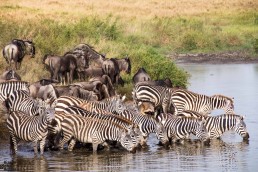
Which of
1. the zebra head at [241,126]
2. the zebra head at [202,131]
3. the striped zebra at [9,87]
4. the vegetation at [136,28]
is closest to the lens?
the zebra head at [202,131]

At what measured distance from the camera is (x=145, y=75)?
77.5 feet

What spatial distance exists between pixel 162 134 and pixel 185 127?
1.92 ft

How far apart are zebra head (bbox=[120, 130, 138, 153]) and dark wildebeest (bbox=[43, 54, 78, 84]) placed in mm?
8151

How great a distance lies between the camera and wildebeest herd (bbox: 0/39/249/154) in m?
16.3

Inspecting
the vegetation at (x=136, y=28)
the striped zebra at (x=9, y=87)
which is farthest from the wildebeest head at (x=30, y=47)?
the striped zebra at (x=9, y=87)

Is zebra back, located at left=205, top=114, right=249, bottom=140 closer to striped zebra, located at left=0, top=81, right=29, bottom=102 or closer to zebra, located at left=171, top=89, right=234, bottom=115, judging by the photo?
zebra, located at left=171, top=89, right=234, bottom=115

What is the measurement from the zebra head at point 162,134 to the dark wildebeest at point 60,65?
7.34 meters

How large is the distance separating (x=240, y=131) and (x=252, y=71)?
17.0 meters

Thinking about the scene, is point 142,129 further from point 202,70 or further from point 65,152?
point 202,70

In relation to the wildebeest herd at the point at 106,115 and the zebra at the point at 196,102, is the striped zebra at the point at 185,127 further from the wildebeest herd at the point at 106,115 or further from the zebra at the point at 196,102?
the zebra at the point at 196,102

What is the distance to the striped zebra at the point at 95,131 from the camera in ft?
53.4

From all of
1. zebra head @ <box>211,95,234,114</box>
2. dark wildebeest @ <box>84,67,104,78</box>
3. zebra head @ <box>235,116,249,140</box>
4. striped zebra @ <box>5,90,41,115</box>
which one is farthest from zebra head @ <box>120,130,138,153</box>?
dark wildebeest @ <box>84,67,104,78</box>

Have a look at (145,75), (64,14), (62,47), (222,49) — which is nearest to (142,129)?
(145,75)

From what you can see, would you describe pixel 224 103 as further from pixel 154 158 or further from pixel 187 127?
pixel 154 158
